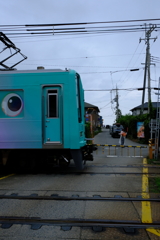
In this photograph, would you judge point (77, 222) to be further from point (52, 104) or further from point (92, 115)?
point (92, 115)

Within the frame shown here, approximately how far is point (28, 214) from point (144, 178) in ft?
13.8

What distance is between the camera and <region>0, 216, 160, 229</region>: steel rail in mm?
3926

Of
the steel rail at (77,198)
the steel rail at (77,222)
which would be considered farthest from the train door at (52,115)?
the steel rail at (77,222)

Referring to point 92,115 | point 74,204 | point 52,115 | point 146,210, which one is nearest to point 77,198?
point 74,204

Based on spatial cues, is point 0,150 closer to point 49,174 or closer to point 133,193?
point 49,174

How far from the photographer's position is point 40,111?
752cm

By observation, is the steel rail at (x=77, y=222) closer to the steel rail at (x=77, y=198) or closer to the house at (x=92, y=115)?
the steel rail at (x=77, y=198)

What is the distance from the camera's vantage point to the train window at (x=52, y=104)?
7520 mm

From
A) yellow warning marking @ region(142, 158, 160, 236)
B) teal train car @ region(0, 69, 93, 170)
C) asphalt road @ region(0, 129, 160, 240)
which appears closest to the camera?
asphalt road @ region(0, 129, 160, 240)

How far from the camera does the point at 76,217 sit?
4.28 metres

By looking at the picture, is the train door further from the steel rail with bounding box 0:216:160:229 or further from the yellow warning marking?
the steel rail with bounding box 0:216:160:229

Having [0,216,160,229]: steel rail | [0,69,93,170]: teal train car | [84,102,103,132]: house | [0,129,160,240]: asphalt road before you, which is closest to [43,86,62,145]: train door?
[0,69,93,170]: teal train car

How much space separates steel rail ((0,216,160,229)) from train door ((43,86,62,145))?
3.47 meters

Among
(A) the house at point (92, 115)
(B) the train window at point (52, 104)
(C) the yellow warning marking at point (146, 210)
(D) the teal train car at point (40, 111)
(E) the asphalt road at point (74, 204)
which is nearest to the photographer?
(E) the asphalt road at point (74, 204)
